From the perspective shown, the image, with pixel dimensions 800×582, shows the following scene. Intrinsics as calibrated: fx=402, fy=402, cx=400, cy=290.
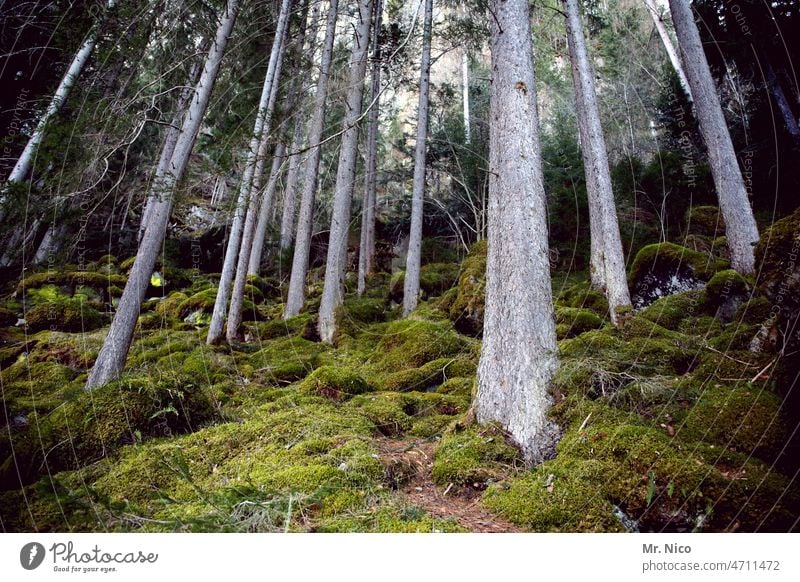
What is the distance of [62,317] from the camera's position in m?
10.6

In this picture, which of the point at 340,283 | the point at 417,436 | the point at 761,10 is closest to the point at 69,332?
the point at 340,283

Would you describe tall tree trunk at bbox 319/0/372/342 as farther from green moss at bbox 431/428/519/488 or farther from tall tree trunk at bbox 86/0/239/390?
green moss at bbox 431/428/519/488

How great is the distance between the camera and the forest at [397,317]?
2631mm

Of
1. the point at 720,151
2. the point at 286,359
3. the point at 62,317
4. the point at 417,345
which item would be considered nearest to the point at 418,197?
the point at 417,345

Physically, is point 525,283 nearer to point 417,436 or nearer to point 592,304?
point 417,436

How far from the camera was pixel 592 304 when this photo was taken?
28.2 ft

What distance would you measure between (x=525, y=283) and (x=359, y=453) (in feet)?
6.73

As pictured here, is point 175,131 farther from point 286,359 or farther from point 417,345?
point 417,345

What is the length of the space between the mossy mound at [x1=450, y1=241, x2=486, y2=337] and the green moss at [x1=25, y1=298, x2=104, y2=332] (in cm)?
934

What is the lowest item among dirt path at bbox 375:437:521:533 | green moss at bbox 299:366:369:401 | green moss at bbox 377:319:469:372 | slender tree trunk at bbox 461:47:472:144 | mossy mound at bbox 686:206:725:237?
dirt path at bbox 375:437:521:533

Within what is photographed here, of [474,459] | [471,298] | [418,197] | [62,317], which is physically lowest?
[474,459]

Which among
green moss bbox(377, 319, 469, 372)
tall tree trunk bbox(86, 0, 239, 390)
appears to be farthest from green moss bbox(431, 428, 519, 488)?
tall tree trunk bbox(86, 0, 239, 390)

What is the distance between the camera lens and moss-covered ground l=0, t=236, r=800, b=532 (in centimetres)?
238

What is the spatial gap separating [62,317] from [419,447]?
11363 mm
